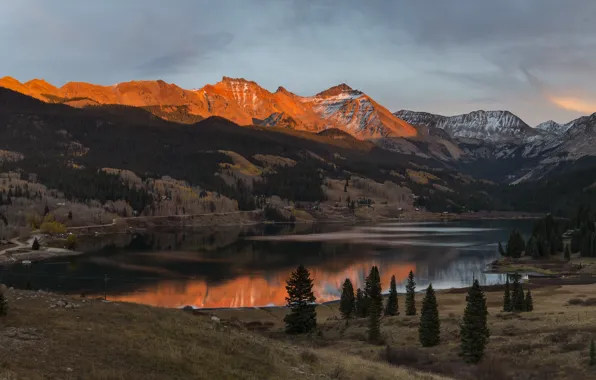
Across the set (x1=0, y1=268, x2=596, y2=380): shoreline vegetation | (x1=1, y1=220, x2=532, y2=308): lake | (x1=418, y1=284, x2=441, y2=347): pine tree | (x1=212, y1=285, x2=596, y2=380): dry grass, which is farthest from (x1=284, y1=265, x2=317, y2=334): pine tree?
(x1=1, y1=220, x2=532, y2=308): lake

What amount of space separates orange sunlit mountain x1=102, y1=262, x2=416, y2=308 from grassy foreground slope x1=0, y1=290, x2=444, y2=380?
207ft

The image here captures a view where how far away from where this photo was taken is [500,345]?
44094mm

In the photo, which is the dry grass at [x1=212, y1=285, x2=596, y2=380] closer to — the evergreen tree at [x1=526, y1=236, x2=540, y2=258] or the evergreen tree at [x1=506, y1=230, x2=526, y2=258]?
the evergreen tree at [x1=506, y1=230, x2=526, y2=258]

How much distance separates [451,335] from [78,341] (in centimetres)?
3753

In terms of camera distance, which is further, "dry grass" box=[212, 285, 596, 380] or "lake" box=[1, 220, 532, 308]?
"lake" box=[1, 220, 532, 308]

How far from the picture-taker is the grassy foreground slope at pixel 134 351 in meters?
22.3

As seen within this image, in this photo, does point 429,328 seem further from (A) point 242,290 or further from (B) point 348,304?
(A) point 242,290

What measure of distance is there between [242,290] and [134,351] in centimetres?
9044

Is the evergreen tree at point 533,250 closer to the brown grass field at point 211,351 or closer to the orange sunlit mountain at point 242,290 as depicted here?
the orange sunlit mountain at point 242,290

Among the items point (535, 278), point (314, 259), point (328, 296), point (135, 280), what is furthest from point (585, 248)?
point (135, 280)

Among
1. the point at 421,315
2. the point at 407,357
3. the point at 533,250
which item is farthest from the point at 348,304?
the point at 533,250

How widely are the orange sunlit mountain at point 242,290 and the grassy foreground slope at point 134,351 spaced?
63112mm

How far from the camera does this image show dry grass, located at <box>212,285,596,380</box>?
117 feet

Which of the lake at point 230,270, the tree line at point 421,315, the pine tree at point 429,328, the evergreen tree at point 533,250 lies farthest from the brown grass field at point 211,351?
the evergreen tree at point 533,250
